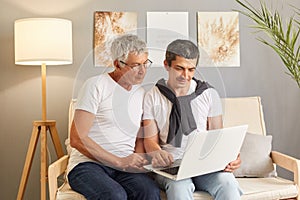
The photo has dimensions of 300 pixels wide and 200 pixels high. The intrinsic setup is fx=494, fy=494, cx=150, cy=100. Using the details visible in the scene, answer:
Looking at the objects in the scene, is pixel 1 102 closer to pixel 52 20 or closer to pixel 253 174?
pixel 52 20

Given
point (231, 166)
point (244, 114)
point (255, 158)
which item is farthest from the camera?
point (244, 114)

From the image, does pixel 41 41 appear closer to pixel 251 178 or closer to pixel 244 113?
pixel 244 113

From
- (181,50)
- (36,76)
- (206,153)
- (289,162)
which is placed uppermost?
(181,50)

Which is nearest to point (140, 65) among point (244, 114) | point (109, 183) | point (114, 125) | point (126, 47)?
point (126, 47)

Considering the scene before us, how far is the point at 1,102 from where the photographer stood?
3287 millimetres

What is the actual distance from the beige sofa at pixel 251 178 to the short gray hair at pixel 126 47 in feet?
2.13

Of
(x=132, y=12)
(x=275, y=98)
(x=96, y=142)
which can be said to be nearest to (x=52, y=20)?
(x=132, y=12)

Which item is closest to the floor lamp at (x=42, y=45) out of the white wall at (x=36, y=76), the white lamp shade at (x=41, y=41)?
the white lamp shade at (x=41, y=41)

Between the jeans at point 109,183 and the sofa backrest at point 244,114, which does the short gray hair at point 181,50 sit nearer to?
the jeans at point 109,183

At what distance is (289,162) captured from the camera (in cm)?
274

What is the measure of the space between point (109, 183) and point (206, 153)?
18.5 inches

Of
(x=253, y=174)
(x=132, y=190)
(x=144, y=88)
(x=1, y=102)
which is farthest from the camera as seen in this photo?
(x=1, y=102)

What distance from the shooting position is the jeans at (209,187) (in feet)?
7.71

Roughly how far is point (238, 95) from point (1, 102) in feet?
5.30
